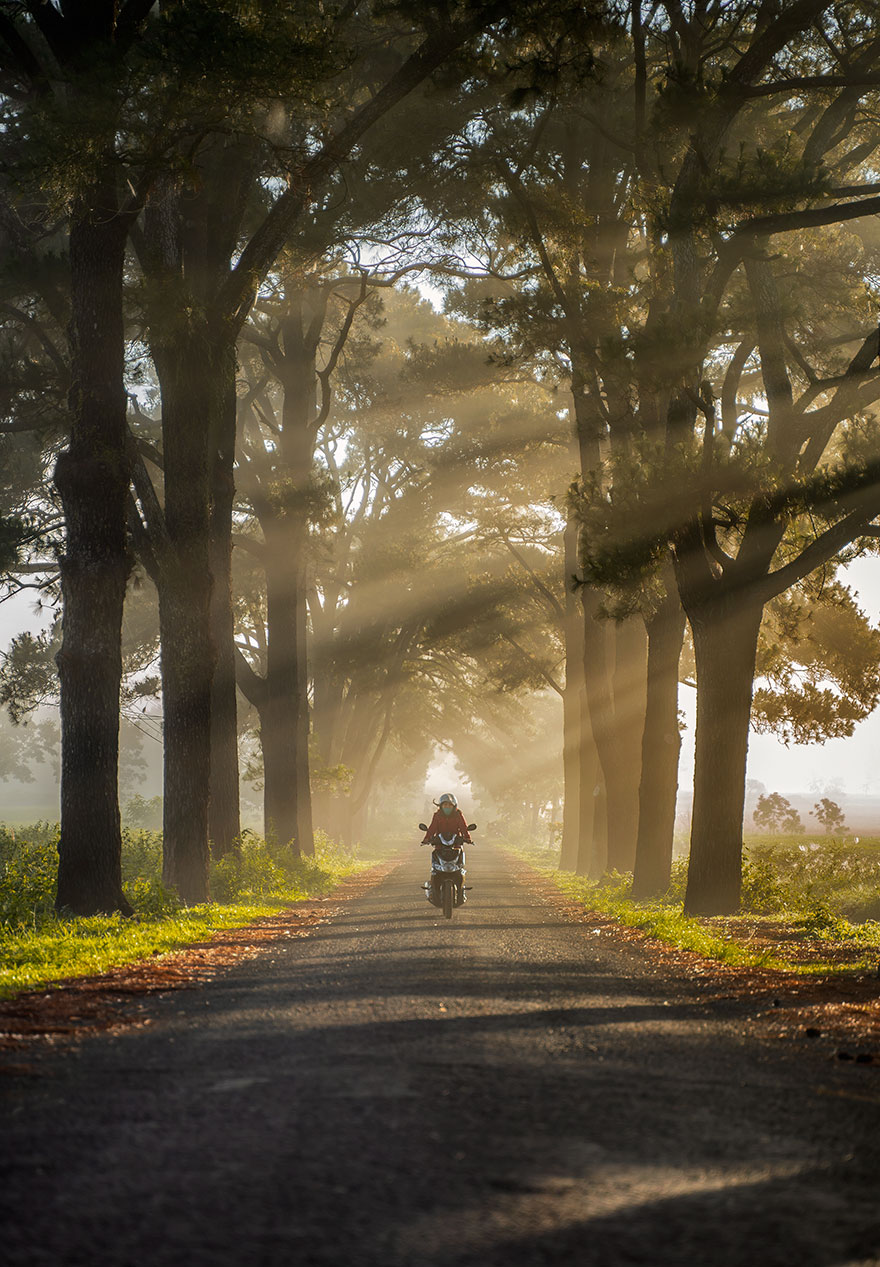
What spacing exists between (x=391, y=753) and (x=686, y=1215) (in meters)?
64.2

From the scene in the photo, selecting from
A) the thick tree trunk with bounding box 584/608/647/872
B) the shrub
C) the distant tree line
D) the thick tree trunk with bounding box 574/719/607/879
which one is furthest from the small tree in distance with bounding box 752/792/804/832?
the shrub

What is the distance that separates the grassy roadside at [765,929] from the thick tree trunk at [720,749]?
52 centimetres

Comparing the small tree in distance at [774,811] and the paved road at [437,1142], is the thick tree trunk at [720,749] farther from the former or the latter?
the small tree in distance at [774,811]

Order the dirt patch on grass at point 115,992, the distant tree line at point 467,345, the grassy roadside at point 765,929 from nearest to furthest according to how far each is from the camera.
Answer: the dirt patch on grass at point 115,992, the grassy roadside at point 765,929, the distant tree line at point 467,345

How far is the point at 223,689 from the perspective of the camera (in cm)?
2177

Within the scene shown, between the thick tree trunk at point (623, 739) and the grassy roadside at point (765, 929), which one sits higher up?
the thick tree trunk at point (623, 739)

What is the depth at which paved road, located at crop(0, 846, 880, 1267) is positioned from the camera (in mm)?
3275

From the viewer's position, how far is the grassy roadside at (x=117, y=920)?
9.77 m

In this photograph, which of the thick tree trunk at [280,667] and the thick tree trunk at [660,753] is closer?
the thick tree trunk at [660,753]

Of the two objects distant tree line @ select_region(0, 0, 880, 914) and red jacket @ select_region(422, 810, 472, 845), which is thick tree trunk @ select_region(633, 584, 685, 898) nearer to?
distant tree line @ select_region(0, 0, 880, 914)

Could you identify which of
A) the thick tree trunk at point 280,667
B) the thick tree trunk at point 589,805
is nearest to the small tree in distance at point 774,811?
the thick tree trunk at point 589,805

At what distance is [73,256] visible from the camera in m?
14.3

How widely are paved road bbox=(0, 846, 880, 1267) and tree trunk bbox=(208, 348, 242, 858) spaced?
13450mm

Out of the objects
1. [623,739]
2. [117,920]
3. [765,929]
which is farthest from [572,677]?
[117,920]
